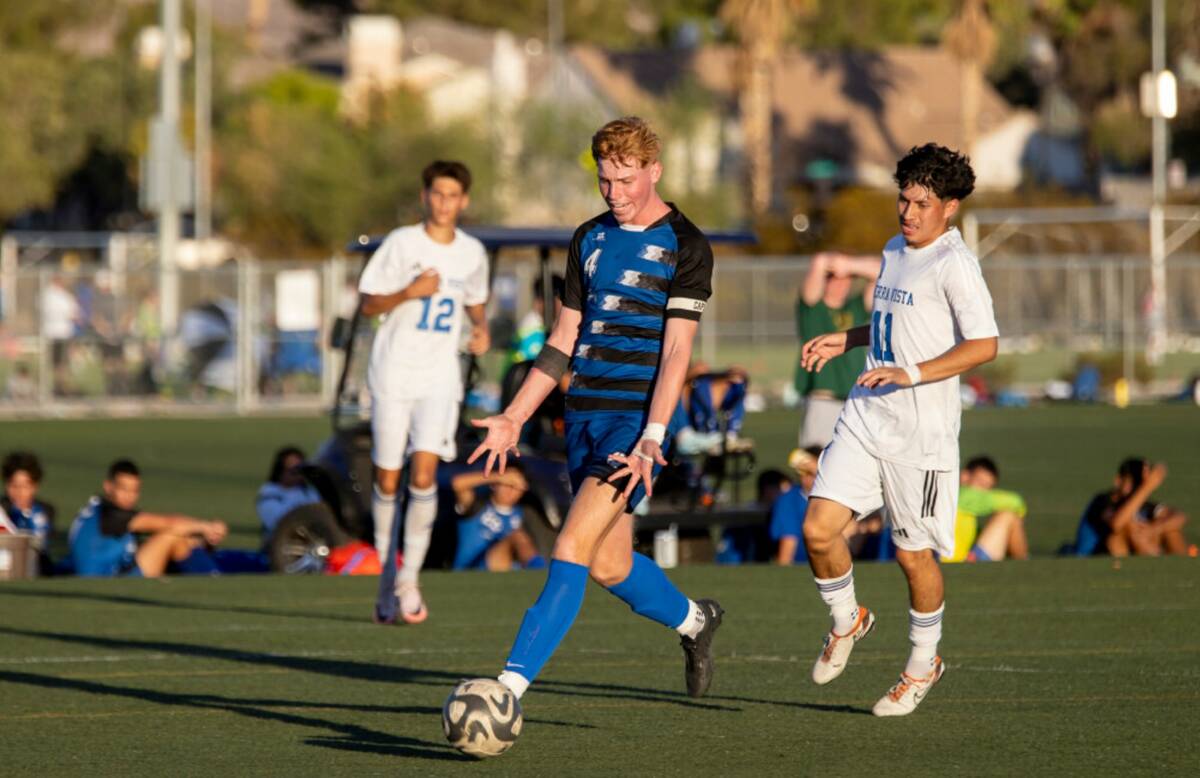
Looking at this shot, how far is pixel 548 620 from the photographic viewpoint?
738 centimetres

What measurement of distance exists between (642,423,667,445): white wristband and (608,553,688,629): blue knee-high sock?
2.03 feet

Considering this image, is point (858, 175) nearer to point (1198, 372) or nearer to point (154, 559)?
point (1198, 372)

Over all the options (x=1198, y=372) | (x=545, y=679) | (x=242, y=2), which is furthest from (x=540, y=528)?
(x=242, y=2)

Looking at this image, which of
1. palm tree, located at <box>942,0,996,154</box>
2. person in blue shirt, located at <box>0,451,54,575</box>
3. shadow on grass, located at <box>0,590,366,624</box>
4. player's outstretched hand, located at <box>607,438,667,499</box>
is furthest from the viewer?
palm tree, located at <box>942,0,996,154</box>

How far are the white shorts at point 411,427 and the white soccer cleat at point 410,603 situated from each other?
661 millimetres

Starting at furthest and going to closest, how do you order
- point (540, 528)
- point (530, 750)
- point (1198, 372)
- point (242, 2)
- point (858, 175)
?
point (242, 2) < point (858, 175) < point (1198, 372) < point (540, 528) < point (530, 750)

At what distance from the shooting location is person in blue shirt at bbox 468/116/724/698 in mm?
7590

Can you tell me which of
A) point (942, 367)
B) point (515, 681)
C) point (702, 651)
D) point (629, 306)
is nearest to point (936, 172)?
point (942, 367)

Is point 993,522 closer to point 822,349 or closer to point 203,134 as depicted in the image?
point 822,349

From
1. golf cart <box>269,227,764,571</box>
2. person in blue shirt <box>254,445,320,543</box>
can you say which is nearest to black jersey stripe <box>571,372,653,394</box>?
golf cart <box>269,227,764,571</box>

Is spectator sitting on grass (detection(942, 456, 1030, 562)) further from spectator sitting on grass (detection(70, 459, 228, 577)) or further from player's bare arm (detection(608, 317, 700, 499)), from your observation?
player's bare arm (detection(608, 317, 700, 499))

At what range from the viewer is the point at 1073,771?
7320mm

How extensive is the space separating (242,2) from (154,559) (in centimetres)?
9538

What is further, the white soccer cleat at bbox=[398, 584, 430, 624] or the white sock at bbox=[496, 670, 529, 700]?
the white soccer cleat at bbox=[398, 584, 430, 624]
